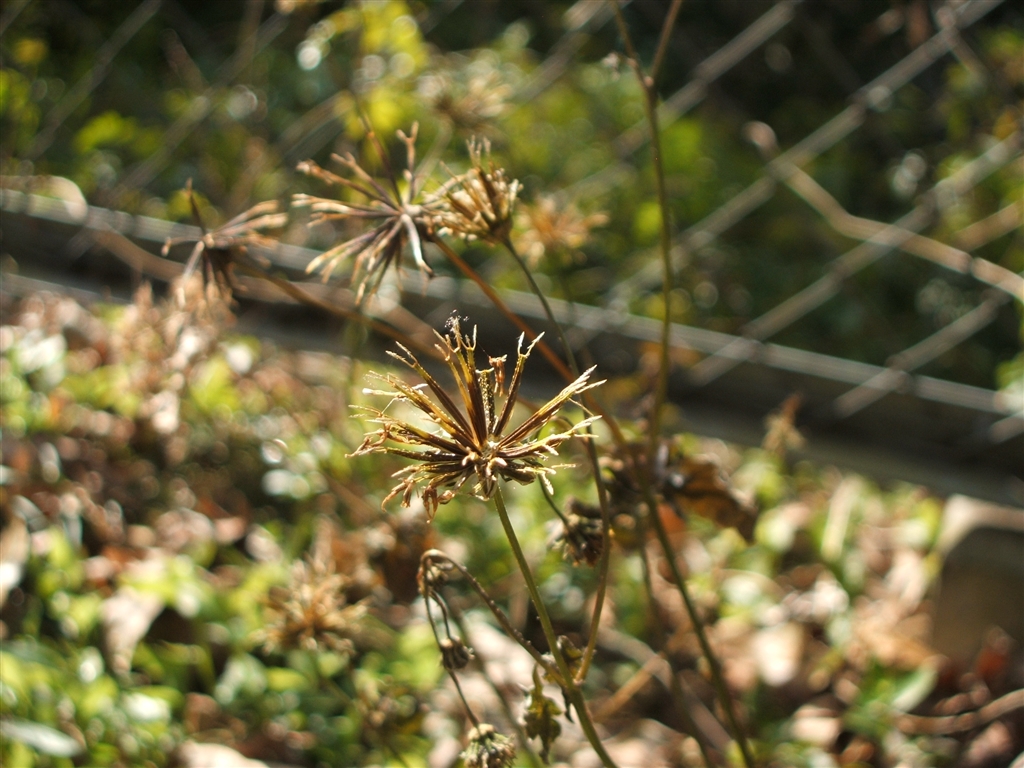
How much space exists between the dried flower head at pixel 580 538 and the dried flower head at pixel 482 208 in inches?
12.1

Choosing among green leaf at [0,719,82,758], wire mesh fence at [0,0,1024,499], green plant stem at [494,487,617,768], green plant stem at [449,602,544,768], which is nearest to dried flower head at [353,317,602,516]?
green plant stem at [494,487,617,768]

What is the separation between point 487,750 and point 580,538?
226 millimetres

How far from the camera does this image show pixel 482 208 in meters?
0.88

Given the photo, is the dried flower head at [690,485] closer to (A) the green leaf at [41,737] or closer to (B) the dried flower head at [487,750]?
(B) the dried flower head at [487,750]

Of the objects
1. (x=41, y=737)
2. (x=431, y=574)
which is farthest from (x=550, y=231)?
(x=41, y=737)

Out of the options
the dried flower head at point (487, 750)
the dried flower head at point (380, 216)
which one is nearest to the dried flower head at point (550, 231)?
the dried flower head at point (380, 216)

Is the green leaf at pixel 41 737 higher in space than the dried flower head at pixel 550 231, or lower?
lower

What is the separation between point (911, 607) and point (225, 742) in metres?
1.63

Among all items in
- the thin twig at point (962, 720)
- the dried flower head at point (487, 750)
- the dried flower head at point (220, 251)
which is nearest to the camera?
the dried flower head at point (487, 750)

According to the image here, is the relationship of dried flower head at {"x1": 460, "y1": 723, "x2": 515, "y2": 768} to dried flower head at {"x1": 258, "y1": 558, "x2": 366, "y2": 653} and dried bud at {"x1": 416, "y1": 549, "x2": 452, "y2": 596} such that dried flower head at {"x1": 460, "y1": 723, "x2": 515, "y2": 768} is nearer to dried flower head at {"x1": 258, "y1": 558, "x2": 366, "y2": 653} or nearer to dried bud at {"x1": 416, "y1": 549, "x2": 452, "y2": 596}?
dried bud at {"x1": 416, "y1": 549, "x2": 452, "y2": 596}

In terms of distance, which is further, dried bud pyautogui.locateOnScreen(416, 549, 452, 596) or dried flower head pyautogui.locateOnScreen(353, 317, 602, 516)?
dried bud pyautogui.locateOnScreen(416, 549, 452, 596)

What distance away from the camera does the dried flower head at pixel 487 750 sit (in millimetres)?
822

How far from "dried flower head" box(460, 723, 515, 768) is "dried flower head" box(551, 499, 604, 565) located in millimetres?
189

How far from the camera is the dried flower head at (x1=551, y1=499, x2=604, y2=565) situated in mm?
888
